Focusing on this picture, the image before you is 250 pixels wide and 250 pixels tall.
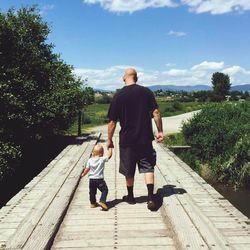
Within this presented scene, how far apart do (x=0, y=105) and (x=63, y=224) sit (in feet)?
36.1

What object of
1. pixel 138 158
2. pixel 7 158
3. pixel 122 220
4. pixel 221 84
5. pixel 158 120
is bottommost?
pixel 7 158

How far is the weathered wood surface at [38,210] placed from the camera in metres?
5.26

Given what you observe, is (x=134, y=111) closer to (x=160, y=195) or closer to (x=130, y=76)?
(x=130, y=76)

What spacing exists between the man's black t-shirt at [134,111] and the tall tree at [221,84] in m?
103

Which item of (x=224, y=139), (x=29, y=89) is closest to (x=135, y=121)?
(x=29, y=89)

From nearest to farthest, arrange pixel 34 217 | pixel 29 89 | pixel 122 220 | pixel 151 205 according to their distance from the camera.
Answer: pixel 34 217 → pixel 122 220 → pixel 151 205 → pixel 29 89

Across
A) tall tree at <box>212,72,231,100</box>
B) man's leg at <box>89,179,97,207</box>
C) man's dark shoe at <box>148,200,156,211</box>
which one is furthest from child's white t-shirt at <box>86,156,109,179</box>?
tall tree at <box>212,72,231,100</box>

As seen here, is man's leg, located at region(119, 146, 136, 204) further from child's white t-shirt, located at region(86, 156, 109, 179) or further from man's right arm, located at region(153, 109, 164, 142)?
man's right arm, located at region(153, 109, 164, 142)

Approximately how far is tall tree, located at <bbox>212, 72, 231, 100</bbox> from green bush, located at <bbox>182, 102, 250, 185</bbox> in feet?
279

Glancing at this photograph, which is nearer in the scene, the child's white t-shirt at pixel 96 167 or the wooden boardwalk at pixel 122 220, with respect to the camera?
the wooden boardwalk at pixel 122 220

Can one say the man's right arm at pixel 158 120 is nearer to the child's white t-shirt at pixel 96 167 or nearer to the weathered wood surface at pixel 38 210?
the child's white t-shirt at pixel 96 167

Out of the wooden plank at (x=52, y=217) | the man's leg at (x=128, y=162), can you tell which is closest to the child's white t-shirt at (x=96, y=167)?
the man's leg at (x=128, y=162)

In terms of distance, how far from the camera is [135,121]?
704cm

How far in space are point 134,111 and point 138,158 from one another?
2.49ft
